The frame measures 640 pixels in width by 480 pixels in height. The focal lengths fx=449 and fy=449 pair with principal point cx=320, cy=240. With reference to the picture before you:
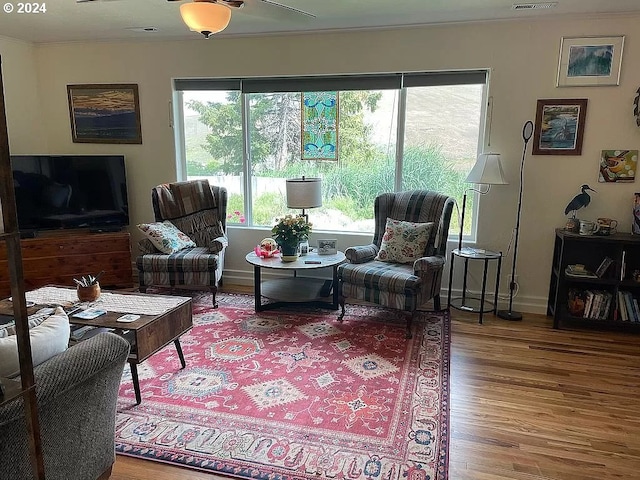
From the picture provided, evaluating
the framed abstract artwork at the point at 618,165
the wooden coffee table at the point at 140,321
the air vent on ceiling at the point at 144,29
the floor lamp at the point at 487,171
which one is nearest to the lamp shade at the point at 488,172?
the floor lamp at the point at 487,171

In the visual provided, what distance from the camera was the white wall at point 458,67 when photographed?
12.2 feet

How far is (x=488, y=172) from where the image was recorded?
3730mm

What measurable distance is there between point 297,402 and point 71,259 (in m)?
3.11

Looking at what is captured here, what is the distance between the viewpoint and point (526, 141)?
3826 mm

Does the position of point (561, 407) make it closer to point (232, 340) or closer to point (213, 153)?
point (232, 340)

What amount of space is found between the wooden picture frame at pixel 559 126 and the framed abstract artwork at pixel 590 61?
0.17 meters

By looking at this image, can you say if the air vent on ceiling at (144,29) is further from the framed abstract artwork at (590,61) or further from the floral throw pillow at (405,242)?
the framed abstract artwork at (590,61)

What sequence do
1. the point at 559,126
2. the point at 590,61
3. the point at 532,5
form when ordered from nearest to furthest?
the point at 532,5
the point at 590,61
the point at 559,126

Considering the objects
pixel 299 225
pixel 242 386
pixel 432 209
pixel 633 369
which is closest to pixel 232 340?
pixel 242 386

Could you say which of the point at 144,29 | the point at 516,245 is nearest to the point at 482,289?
the point at 516,245

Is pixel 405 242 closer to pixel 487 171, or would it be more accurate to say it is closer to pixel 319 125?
pixel 487 171

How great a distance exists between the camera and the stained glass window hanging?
4477 mm

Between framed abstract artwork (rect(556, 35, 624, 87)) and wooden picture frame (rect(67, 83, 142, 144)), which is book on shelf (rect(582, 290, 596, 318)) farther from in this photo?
wooden picture frame (rect(67, 83, 142, 144))

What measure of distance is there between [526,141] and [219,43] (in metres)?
3.06
